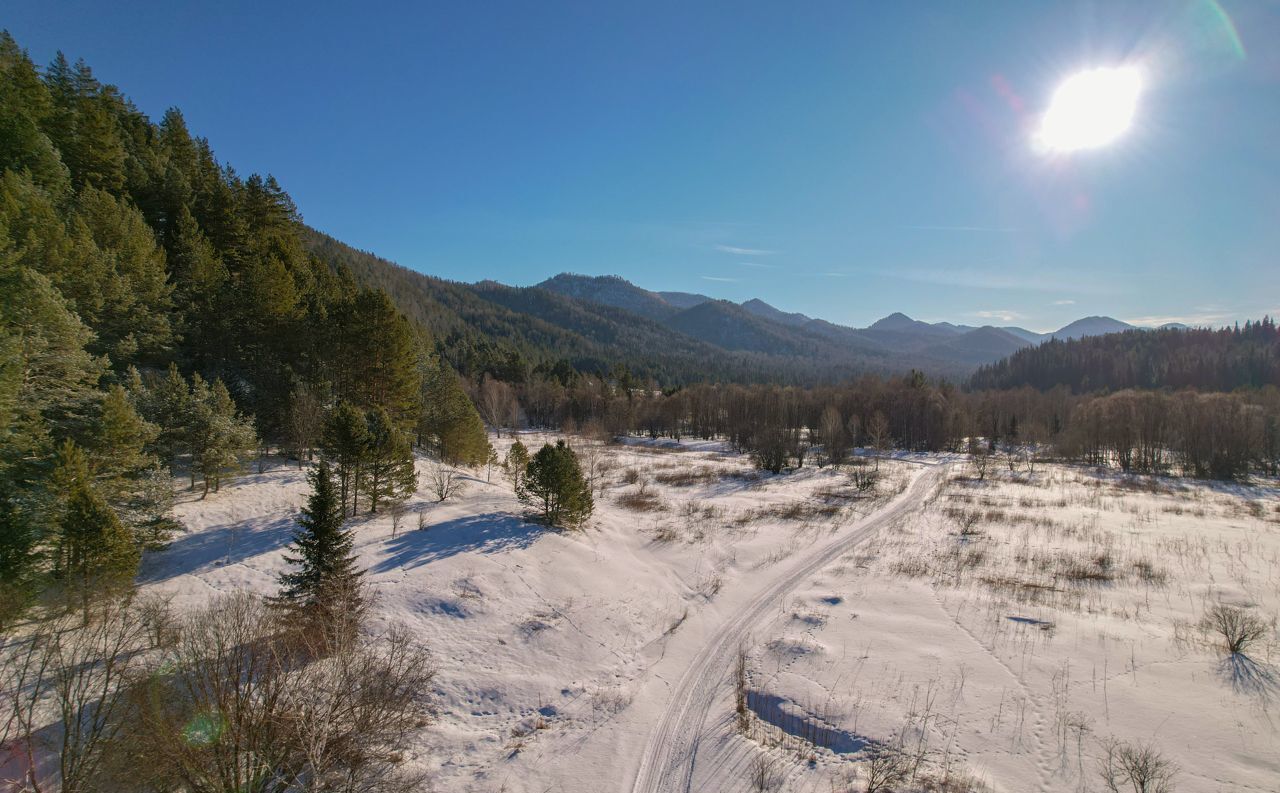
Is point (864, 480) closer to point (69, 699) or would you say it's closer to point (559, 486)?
point (559, 486)

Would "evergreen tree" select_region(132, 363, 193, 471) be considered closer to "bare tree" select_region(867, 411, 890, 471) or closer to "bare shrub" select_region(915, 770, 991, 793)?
"bare shrub" select_region(915, 770, 991, 793)

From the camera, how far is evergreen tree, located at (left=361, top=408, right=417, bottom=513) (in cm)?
2288

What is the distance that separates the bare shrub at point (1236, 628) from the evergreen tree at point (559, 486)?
74.4 ft

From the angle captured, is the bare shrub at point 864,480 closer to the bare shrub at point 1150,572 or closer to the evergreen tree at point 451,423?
the bare shrub at point 1150,572

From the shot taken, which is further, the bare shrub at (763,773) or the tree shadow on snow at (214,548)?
the tree shadow on snow at (214,548)

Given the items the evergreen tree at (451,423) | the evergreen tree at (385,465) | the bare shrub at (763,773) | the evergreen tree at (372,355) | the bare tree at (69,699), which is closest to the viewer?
the bare tree at (69,699)

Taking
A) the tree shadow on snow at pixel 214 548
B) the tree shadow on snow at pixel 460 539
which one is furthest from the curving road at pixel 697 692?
the tree shadow on snow at pixel 214 548

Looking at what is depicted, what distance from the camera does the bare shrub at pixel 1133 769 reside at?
948 centimetres

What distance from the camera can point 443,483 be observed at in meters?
29.2

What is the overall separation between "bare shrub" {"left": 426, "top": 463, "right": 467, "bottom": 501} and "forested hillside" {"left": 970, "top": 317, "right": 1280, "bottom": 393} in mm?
156764

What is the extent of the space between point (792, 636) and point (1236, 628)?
13113 mm

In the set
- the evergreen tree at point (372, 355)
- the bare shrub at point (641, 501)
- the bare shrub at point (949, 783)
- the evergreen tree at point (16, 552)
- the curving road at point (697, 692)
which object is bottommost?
the curving road at point (697, 692)

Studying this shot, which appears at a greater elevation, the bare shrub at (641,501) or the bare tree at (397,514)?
the bare tree at (397,514)

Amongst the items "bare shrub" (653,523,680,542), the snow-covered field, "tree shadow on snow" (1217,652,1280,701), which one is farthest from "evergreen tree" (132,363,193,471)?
"tree shadow on snow" (1217,652,1280,701)
